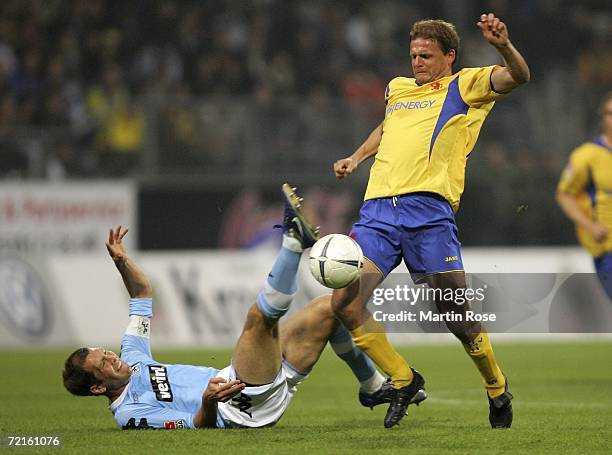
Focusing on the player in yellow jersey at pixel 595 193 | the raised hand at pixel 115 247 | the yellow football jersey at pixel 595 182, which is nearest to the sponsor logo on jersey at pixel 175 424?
the raised hand at pixel 115 247

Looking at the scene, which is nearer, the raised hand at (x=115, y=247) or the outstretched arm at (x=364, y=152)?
the outstretched arm at (x=364, y=152)

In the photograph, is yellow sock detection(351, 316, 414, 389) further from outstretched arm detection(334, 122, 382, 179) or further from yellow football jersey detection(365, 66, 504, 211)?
outstretched arm detection(334, 122, 382, 179)

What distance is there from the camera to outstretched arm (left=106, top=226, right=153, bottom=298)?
22.3ft

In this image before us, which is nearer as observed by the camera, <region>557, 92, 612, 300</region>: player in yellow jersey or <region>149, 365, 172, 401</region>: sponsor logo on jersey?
<region>149, 365, 172, 401</region>: sponsor logo on jersey

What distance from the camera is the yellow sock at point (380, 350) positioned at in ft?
21.3

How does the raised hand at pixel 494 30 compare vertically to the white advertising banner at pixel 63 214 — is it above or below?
above

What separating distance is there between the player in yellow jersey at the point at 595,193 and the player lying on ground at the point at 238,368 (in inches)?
118

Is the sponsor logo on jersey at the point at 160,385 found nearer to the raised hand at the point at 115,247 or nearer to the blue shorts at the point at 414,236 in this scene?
the raised hand at the point at 115,247

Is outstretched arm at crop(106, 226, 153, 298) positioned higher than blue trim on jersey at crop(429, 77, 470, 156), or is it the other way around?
blue trim on jersey at crop(429, 77, 470, 156)

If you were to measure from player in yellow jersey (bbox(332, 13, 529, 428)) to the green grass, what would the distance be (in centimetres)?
41

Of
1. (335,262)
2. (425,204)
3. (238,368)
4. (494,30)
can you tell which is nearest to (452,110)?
(425,204)

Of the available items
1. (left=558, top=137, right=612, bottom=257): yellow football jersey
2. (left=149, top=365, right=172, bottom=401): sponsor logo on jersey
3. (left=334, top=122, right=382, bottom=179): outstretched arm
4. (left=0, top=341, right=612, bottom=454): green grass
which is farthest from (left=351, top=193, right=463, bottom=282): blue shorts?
(left=558, top=137, right=612, bottom=257): yellow football jersey

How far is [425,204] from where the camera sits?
6422 millimetres

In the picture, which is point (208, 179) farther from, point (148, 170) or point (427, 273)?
point (427, 273)
